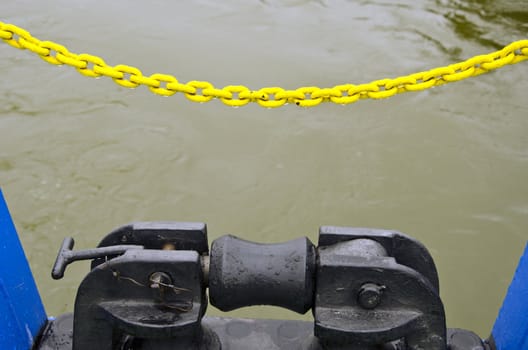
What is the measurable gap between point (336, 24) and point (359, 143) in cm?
208

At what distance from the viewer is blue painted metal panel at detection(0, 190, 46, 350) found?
1310mm

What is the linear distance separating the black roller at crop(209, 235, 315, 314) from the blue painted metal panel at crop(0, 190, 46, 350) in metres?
0.53

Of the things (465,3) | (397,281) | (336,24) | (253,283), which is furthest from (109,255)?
(465,3)

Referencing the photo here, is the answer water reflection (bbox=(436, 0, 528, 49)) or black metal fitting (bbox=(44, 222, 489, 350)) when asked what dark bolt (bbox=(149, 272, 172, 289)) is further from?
water reflection (bbox=(436, 0, 528, 49))

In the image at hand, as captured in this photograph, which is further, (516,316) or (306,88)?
(306,88)

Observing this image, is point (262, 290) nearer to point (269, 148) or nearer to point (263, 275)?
point (263, 275)

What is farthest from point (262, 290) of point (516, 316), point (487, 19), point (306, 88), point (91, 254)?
point (487, 19)

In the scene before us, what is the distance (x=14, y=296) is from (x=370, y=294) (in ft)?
2.91

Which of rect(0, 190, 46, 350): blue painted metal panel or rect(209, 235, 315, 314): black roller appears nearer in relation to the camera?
rect(209, 235, 315, 314): black roller

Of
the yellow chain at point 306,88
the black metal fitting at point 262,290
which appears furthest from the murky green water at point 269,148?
the black metal fitting at point 262,290

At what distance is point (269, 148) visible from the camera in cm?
357

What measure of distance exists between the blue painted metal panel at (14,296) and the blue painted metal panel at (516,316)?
4.10 ft

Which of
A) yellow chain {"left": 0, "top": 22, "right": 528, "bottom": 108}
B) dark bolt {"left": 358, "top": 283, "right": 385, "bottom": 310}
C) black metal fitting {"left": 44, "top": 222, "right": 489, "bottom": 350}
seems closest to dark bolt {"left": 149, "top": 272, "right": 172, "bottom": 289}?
black metal fitting {"left": 44, "top": 222, "right": 489, "bottom": 350}

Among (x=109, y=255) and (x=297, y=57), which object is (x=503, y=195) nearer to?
(x=297, y=57)
